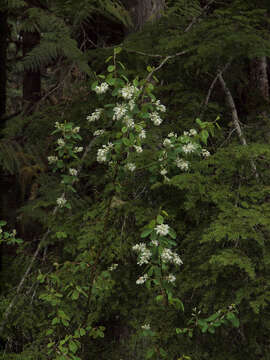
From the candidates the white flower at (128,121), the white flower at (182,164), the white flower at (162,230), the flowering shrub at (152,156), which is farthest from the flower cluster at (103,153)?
the white flower at (162,230)

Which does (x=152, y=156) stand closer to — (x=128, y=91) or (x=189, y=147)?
(x=189, y=147)

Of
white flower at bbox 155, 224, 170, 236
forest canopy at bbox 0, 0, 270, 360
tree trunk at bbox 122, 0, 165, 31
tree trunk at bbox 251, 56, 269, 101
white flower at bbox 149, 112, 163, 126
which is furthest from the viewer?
tree trunk at bbox 122, 0, 165, 31

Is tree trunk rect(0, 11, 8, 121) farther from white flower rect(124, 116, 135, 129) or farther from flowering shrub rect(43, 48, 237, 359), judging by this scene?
white flower rect(124, 116, 135, 129)

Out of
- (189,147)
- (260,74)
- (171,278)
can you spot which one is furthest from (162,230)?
(260,74)

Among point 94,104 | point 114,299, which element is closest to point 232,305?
point 114,299

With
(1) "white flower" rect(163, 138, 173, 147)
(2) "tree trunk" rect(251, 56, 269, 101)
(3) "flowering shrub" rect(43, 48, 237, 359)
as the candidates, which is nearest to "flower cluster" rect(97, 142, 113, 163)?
(3) "flowering shrub" rect(43, 48, 237, 359)

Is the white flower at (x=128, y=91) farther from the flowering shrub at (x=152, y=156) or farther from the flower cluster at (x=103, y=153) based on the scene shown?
the flower cluster at (x=103, y=153)

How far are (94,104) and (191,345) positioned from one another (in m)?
1.96

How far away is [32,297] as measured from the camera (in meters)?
3.41

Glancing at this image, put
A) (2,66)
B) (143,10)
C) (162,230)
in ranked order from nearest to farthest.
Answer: (162,230) → (2,66) → (143,10)

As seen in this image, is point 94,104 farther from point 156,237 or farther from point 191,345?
point 191,345

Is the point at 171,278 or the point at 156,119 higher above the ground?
the point at 156,119

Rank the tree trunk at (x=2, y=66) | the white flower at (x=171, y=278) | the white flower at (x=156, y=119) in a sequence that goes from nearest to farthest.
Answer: the white flower at (x=171, y=278)
the white flower at (x=156, y=119)
the tree trunk at (x=2, y=66)

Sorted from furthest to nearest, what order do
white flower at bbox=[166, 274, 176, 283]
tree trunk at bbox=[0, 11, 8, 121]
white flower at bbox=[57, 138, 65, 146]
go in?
tree trunk at bbox=[0, 11, 8, 121]
white flower at bbox=[57, 138, 65, 146]
white flower at bbox=[166, 274, 176, 283]
